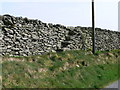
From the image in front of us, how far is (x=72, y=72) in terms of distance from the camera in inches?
563

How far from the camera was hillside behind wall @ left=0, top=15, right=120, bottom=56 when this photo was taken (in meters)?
14.1

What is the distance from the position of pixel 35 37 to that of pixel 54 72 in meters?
3.64

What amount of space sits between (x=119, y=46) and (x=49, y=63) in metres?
20.6

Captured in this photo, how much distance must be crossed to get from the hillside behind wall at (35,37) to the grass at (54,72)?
0.78 metres

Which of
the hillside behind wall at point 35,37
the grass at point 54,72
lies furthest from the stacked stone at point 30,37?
the grass at point 54,72

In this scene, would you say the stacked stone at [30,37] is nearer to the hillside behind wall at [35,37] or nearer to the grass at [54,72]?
the hillside behind wall at [35,37]

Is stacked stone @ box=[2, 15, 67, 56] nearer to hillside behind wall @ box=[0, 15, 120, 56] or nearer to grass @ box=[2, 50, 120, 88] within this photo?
hillside behind wall @ box=[0, 15, 120, 56]

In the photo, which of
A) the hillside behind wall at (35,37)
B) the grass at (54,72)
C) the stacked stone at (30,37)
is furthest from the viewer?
the stacked stone at (30,37)

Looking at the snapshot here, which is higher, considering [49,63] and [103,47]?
[49,63]

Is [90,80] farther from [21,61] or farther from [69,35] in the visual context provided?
[69,35]

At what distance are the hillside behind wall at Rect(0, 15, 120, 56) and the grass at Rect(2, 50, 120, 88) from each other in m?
0.78

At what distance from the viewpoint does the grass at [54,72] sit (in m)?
11.3

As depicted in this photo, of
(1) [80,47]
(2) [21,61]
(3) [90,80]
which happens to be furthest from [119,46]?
(2) [21,61]

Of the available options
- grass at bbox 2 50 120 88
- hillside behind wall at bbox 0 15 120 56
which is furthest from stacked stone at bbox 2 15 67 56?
grass at bbox 2 50 120 88
